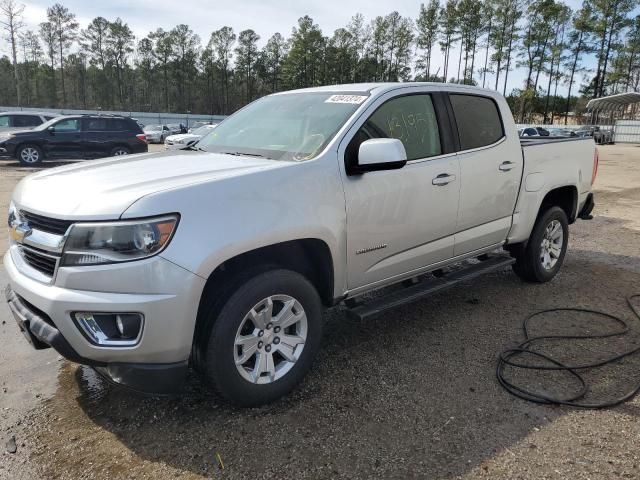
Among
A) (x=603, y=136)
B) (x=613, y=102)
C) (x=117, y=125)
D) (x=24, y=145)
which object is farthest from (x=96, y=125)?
(x=613, y=102)

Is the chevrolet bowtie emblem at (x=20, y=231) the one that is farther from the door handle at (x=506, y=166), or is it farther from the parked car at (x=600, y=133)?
the parked car at (x=600, y=133)

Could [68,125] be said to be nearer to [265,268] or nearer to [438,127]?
[438,127]

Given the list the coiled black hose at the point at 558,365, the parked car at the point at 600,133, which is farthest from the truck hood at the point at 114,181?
the parked car at the point at 600,133

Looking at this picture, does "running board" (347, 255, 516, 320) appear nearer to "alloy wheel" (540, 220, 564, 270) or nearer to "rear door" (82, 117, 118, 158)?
"alloy wheel" (540, 220, 564, 270)

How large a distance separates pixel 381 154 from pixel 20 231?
2080 mm

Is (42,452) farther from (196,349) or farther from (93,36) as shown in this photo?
(93,36)

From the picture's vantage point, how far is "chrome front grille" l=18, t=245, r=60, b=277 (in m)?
2.47

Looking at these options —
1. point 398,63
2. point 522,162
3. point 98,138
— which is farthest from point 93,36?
point 522,162

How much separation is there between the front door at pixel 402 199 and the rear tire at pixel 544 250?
1.43 metres

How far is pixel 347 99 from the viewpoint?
351 cm

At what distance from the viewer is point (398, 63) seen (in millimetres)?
82750

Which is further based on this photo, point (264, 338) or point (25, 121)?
point (25, 121)

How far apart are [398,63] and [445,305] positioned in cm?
8452

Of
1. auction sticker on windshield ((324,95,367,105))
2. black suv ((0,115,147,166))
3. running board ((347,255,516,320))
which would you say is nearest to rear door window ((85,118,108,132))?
black suv ((0,115,147,166))
